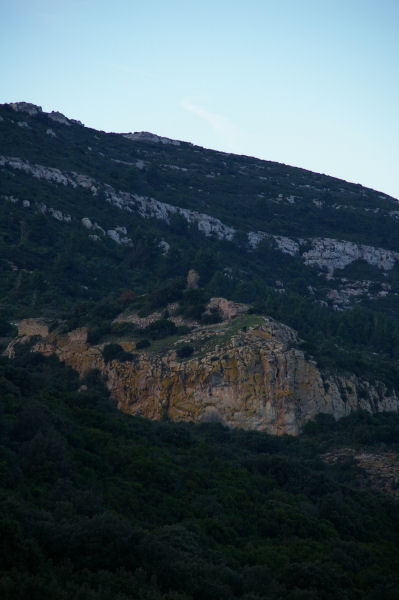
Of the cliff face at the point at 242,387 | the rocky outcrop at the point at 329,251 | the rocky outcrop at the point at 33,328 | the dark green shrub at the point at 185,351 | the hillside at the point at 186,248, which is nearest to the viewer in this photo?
the cliff face at the point at 242,387

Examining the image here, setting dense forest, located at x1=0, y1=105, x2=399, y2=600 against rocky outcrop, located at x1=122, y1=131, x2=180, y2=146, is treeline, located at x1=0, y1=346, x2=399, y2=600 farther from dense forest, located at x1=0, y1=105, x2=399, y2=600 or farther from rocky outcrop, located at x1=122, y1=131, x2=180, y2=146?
rocky outcrop, located at x1=122, y1=131, x2=180, y2=146

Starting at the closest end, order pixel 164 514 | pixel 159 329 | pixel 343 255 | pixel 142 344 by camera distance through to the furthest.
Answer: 1. pixel 164 514
2. pixel 142 344
3. pixel 159 329
4. pixel 343 255

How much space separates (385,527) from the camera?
19125mm

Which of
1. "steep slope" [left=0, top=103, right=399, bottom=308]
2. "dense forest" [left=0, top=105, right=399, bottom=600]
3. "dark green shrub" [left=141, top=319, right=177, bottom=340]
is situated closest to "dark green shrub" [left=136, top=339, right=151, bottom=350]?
"dense forest" [left=0, top=105, right=399, bottom=600]

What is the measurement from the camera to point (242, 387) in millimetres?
29531

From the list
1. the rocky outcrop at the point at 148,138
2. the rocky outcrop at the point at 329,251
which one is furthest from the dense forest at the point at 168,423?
the rocky outcrop at the point at 148,138

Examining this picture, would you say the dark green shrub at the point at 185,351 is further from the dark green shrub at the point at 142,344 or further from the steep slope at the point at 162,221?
the steep slope at the point at 162,221

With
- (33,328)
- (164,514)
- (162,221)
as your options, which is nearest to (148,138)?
(162,221)

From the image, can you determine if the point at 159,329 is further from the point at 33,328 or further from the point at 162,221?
the point at 162,221

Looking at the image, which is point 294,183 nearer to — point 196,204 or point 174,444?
point 196,204

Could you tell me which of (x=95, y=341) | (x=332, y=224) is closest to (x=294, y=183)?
(x=332, y=224)

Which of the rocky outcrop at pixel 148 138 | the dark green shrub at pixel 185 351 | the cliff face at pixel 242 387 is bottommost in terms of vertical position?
the cliff face at pixel 242 387

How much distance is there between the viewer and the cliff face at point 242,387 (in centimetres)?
2917

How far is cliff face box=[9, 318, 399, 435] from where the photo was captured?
29.2 metres
